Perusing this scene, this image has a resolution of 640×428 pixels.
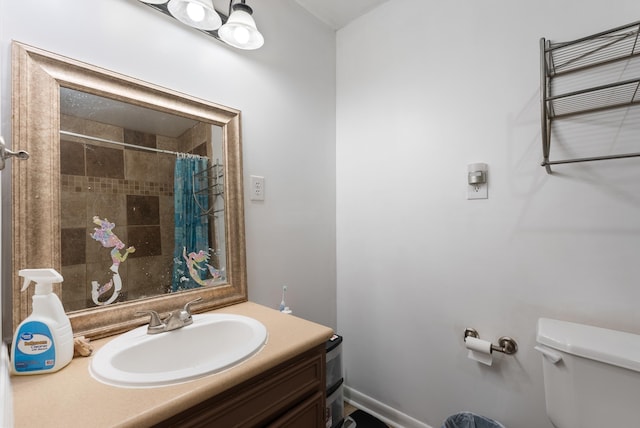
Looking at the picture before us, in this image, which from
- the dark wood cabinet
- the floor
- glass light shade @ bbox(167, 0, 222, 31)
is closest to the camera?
the dark wood cabinet

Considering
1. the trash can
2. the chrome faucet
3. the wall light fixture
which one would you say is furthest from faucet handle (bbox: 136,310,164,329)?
the trash can

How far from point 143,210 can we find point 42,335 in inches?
18.6

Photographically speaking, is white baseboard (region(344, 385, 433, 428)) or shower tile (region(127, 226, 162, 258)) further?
white baseboard (region(344, 385, 433, 428))

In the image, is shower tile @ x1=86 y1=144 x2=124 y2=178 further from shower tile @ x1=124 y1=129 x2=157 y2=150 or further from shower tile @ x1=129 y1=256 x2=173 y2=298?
shower tile @ x1=129 y1=256 x2=173 y2=298

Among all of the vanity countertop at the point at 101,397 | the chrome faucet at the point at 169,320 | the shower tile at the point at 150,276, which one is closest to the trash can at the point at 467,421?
the vanity countertop at the point at 101,397

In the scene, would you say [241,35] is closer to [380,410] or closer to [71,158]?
[71,158]

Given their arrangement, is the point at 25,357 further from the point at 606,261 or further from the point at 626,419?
the point at 606,261

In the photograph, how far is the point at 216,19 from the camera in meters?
1.12

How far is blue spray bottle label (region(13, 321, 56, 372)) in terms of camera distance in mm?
697

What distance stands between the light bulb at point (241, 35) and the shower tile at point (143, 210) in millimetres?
751

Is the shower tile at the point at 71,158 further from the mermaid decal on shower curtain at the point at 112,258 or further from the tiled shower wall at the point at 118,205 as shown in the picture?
the mermaid decal on shower curtain at the point at 112,258

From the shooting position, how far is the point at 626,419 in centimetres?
83

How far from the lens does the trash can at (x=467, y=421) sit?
48.0 inches

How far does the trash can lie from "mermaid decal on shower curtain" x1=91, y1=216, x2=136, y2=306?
1.44 meters
